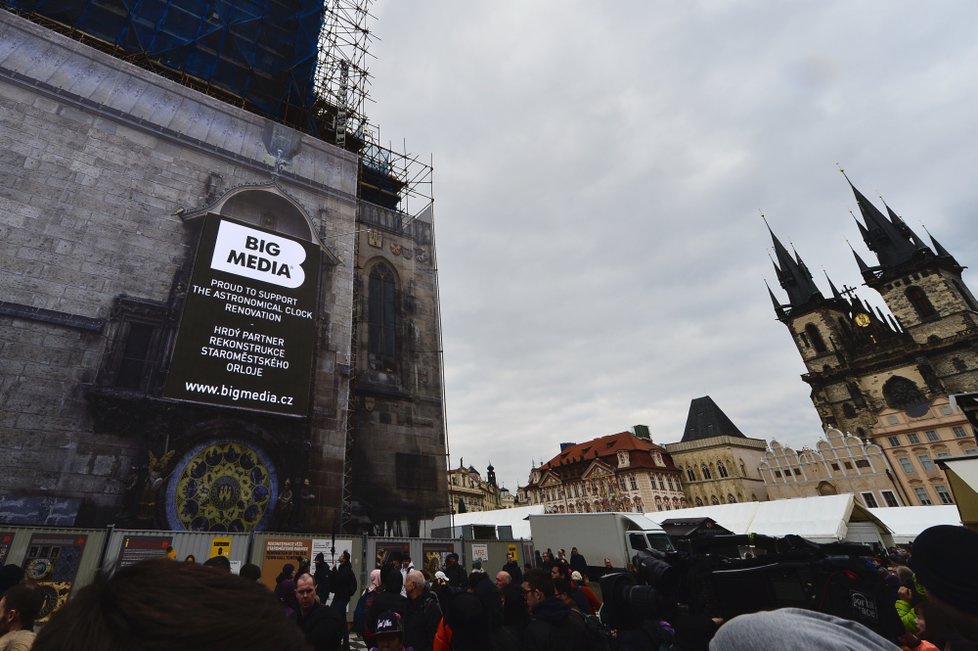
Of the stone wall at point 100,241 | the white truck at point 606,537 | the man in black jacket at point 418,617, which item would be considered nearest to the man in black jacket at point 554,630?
the man in black jacket at point 418,617

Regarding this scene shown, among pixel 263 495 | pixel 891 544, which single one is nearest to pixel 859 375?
pixel 891 544

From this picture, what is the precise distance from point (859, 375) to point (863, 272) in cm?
1353

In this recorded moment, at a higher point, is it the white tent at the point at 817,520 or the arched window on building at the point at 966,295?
the arched window on building at the point at 966,295

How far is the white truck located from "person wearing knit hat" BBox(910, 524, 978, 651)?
52.0ft

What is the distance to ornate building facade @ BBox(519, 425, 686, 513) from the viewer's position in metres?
53.3

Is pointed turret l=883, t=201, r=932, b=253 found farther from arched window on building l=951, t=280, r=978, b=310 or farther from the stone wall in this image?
the stone wall

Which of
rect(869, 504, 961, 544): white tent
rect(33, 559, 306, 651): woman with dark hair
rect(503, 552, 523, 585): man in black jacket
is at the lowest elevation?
rect(869, 504, 961, 544): white tent

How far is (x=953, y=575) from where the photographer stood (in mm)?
1761

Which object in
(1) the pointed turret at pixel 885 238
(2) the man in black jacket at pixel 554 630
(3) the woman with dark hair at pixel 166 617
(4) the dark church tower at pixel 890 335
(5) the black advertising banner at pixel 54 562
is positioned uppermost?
(1) the pointed turret at pixel 885 238

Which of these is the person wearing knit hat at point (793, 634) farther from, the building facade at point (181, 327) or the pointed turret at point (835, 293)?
the pointed turret at point (835, 293)

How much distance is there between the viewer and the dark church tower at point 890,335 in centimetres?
4553

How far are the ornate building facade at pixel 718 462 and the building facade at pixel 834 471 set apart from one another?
3.44 meters

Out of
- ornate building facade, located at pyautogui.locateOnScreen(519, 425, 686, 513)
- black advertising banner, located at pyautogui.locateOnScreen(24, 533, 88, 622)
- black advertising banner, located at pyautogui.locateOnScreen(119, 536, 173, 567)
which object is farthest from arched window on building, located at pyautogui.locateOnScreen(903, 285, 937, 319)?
black advertising banner, located at pyautogui.locateOnScreen(24, 533, 88, 622)

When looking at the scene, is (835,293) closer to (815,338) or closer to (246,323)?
(815,338)
